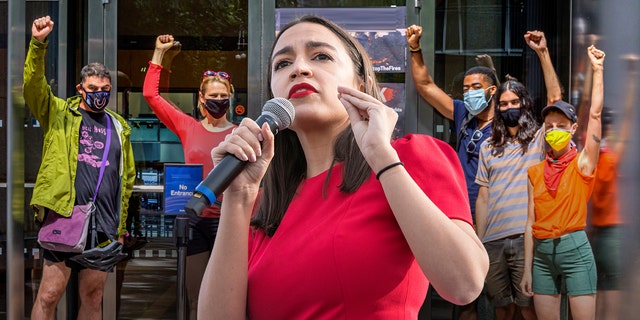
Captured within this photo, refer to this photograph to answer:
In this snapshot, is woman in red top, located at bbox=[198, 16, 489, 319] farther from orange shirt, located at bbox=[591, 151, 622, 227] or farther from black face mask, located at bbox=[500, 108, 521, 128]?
black face mask, located at bbox=[500, 108, 521, 128]

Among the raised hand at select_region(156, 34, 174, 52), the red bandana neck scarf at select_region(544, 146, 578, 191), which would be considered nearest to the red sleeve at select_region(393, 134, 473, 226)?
the red bandana neck scarf at select_region(544, 146, 578, 191)

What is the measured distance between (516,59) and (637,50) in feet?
10.3

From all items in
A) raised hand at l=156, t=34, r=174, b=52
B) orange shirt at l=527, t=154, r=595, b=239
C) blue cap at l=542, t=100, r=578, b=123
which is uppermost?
raised hand at l=156, t=34, r=174, b=52

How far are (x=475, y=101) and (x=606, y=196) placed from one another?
7.16 feet

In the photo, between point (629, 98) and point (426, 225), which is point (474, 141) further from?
point (426, 225)

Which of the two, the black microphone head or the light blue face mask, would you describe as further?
the light blue face mask

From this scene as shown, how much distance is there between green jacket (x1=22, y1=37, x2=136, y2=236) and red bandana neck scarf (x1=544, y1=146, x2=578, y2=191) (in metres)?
2.91

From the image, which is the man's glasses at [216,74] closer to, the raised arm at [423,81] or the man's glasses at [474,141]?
the raised arm at [423,81]

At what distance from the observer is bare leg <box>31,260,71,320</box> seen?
17.6 feet

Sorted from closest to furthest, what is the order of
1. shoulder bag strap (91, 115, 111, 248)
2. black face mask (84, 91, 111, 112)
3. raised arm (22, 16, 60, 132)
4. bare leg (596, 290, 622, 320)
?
bare leg (596, 290, 622, 320) < raised arm (22, 16, 60, 132) < shoulder bag strap (91, 115, 111, 248) < black face mask (84, 91, 111, 112)

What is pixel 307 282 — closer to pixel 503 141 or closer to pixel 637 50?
pixel 637 50

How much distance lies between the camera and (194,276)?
589cm

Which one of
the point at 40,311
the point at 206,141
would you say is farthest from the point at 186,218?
the point at 40,311

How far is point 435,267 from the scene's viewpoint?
1549 millimetres
